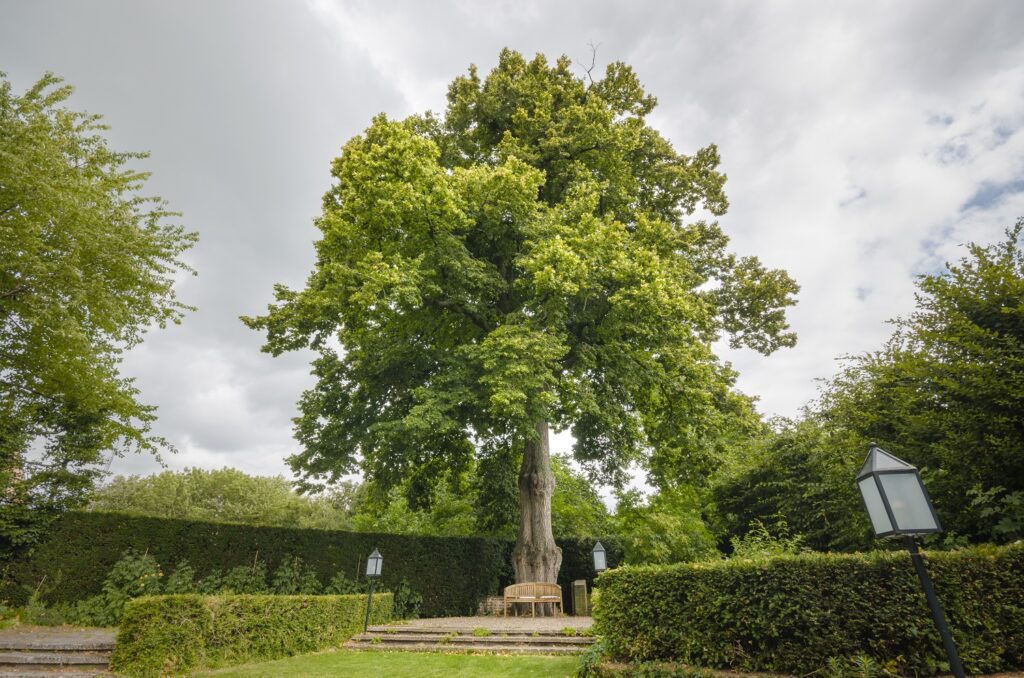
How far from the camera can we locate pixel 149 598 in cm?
737

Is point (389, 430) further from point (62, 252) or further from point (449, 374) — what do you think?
point (62, 252)

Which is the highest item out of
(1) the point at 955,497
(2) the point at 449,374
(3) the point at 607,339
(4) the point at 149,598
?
(3) the point at 607,339

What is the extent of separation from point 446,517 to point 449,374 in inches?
506

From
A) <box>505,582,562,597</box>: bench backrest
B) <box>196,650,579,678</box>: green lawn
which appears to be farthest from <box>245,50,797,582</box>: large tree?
<box>196,650,579,678</box>: green lawn

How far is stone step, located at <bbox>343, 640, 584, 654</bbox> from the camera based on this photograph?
859cm

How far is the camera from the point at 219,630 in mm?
7965

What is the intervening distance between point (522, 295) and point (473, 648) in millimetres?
8654

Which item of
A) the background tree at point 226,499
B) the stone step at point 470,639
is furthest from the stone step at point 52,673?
the background tree at point 226,499

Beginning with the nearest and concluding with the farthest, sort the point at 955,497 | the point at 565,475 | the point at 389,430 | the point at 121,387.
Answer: the point at 955,497, the point at 389,430, the point at 121,387, the point at 565,475

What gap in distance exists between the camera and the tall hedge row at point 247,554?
34.9 feet

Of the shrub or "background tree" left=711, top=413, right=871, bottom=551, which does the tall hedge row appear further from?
"background tree" left=711, top=413, right=871, bottom=551

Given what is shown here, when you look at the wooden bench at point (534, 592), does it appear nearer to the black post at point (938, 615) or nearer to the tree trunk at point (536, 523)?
the tree trunk at point (536, 523)

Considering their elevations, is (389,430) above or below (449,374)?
below

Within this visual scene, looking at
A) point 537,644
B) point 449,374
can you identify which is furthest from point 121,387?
point 537,644
